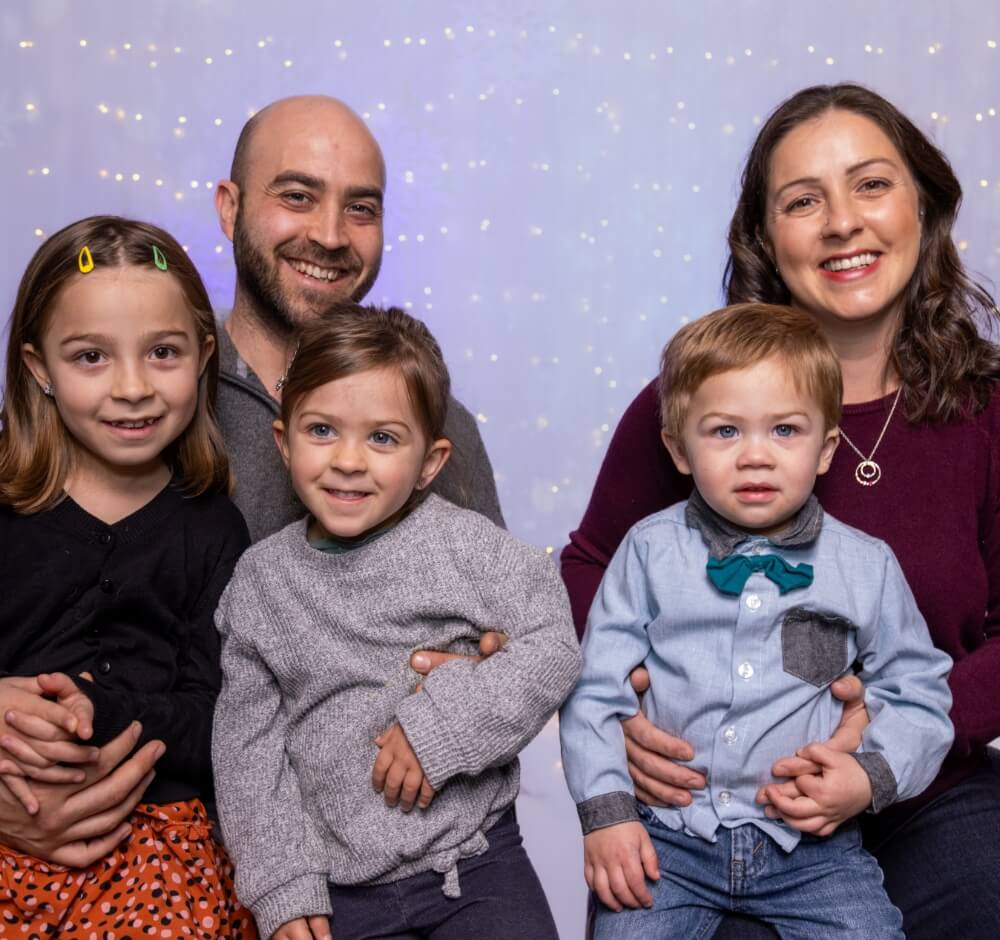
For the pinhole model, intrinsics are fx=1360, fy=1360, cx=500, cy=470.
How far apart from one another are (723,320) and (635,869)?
795mm

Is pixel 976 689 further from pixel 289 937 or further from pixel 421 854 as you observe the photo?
pixel 289 937

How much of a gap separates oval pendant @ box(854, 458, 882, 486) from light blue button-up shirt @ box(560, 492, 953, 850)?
0.61ft

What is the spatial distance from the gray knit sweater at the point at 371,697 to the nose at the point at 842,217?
0.72 metres

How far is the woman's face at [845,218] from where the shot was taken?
220 cm

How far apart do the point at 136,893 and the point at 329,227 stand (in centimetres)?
127

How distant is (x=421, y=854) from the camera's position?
1.88 meters

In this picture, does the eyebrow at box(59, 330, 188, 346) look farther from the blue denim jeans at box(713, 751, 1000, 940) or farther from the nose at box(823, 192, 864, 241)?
the blue denim jeans at box(713, 751, 1000, 940)

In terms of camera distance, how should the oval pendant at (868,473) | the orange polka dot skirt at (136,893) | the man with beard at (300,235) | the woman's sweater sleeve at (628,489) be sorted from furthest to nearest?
1. the man with beard at (300,235)
2. the woman's sweater sleeve at (628,489)
3. the oval pendant at (868,473)
4. the orange polka dot skirt at (136,893)

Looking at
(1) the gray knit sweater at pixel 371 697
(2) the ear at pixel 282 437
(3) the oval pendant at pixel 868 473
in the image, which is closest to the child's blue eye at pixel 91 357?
(2) the ear at pixel 282 437

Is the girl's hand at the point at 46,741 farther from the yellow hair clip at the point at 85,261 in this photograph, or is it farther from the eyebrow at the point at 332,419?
the yellow hair clip at the point at 85,261

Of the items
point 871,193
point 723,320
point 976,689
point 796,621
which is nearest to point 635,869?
point 796,621

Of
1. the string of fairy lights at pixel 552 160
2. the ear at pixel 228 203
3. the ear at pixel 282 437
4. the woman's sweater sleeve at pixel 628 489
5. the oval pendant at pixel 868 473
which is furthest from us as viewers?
the string of fairy lights at pixel 552 160

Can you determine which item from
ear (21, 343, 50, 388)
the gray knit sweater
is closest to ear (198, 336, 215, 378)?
ear (21, 343, 50, 388)

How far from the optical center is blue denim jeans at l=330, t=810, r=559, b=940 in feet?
6.10
